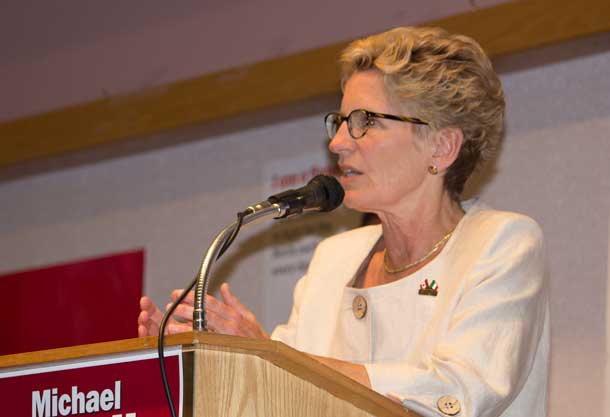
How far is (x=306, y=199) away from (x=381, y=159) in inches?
16.7

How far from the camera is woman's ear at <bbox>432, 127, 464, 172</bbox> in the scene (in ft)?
9.16

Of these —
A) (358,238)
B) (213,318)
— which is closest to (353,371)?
(213,318)

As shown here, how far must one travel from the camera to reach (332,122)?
9.43 feet

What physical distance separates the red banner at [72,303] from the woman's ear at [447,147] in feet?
7.07

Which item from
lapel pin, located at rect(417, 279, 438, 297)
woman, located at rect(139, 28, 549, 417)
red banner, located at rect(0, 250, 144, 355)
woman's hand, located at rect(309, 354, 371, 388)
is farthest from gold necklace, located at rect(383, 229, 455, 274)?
red banner, located at rect(0, 250, 144, 355)

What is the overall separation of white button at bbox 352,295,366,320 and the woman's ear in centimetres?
39

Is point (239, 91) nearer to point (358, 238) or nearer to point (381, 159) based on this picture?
point (358, 238)

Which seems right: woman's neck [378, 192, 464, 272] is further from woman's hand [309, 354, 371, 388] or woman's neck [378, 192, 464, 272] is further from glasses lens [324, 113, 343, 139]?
woman's hand [309, 354, 371, 388]

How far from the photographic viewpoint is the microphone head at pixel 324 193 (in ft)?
7.86

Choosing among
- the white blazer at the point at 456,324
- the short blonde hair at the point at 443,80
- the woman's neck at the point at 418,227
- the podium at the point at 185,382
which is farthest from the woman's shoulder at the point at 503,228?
the podium at the point at 185,382

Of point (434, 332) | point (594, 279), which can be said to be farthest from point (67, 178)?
point (434, 332)

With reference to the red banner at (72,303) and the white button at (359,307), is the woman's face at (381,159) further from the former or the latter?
the red banner at (72,303)

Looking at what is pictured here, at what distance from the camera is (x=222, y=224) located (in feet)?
14.9

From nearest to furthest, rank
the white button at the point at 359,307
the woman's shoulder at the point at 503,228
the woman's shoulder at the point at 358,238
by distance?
the woman's shoulder at the point at 503,228
the white button at the point at 359,307
the woman's shoulder at the point at 358,238
